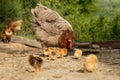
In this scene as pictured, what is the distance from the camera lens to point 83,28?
2389 cm

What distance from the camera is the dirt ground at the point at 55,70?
9250mm

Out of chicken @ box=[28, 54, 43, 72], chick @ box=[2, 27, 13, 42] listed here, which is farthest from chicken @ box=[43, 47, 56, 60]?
chick @ box=[2, 27, 13, 42]

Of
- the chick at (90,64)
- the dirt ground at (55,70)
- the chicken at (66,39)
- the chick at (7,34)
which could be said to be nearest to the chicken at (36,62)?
the dirt ground at (55,70)

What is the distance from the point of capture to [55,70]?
10.0 m

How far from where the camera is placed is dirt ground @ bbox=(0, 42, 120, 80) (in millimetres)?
9250

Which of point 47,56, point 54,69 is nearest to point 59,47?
point 47,56

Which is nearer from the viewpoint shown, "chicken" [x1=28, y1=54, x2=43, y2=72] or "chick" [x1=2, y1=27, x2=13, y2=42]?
"chicken" [x1=28, y1=54, x2=43, y2=72]

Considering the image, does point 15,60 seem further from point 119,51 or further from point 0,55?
point 119,51

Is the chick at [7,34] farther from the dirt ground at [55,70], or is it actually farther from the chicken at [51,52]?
the chicken at [51,52]

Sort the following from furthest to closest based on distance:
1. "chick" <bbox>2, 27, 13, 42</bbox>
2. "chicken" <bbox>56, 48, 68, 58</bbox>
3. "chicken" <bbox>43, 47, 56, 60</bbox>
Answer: "chick" <bbox>2, 27, 13, 42</bbox> → "chicken" <bbox>56, 48, 68, 58</bbox> → "chicken" <bbox>43, 47, 56, 60</bbox>

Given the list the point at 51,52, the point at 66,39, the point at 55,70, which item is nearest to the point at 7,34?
the point at 66,39

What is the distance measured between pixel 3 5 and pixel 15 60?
855 centimetres

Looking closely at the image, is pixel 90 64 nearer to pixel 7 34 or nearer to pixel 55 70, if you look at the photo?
pixel 55 70

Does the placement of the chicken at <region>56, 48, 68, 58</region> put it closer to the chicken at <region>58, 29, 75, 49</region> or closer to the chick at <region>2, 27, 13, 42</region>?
the chicken at <region>58, 29, 75, 49</region>
